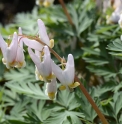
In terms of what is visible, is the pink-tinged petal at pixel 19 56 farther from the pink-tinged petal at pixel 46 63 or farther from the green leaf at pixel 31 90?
the green leaf at pixel 31 90

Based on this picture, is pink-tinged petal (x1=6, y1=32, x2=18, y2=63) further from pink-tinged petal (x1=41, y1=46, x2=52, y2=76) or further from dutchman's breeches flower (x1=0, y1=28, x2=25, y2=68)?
pink-tinged petal (x1=41, y1=46, x2=52, y2=76)

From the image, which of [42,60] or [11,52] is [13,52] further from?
[42,60]

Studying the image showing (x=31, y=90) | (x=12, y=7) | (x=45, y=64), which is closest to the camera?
(x=45, y=64)

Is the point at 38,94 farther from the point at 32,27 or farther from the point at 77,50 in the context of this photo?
the point at 32,27

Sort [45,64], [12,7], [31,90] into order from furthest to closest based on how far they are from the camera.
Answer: [12,7], [31,90], [45,64]

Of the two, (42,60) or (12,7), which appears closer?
(42,60)

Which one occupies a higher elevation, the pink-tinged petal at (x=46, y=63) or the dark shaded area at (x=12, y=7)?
the pink-tinged petal at (x=46, y=63)

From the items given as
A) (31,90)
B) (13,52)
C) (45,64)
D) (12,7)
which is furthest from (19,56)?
(12,7)

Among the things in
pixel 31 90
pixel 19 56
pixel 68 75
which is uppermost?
pixel 19 56

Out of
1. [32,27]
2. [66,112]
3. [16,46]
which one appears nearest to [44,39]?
[16,46]

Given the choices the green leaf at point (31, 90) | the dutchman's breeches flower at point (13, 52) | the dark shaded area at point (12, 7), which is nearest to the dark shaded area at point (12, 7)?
the dark shaded area at point (12, 7)

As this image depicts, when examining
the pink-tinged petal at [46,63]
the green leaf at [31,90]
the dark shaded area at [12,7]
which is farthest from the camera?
the dark shaded area at [12,7]
